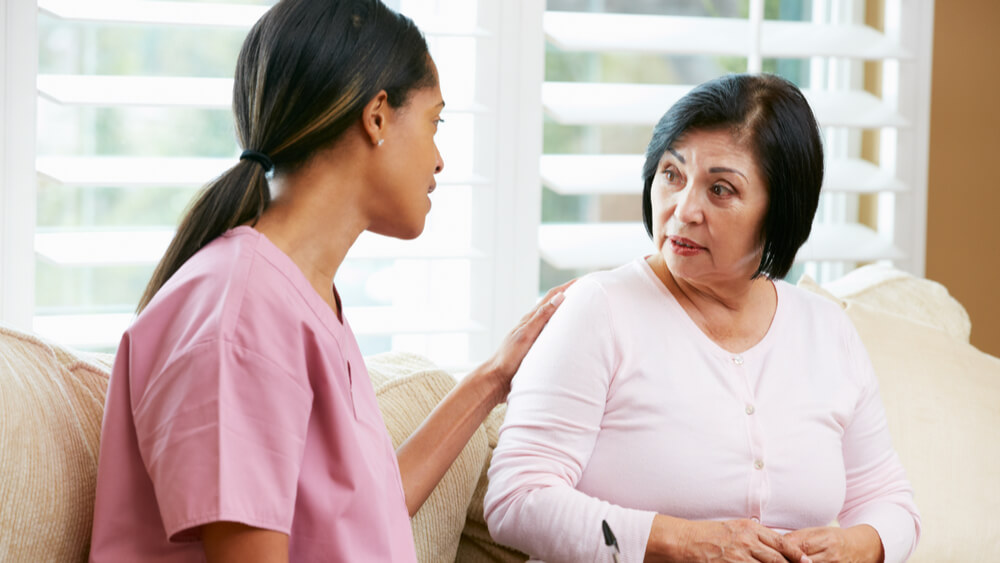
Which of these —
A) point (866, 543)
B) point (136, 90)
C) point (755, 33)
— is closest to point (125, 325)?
point (136, 90)

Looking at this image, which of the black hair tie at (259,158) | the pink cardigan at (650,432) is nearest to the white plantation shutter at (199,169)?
the pink cardigan at (650,432)

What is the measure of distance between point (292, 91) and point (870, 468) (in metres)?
1.13

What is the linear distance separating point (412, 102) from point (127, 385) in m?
0.41

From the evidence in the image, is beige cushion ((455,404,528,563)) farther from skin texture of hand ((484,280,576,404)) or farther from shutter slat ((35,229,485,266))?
shutter slat ((35,229,485,266))

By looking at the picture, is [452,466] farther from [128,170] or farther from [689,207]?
[128,170]

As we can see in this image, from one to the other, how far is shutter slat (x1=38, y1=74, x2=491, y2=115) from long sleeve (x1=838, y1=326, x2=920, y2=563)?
1199 mm

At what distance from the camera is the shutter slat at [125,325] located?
1.88 metres

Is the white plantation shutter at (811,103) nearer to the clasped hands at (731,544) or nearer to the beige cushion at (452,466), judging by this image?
the beige cushion at (452,466)

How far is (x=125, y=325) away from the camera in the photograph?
1.90 meters

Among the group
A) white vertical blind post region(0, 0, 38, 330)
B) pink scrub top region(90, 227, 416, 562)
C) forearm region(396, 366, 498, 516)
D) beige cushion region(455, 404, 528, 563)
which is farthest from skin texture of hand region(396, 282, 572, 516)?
white vertical blind post region(0, 0, 38, 330)

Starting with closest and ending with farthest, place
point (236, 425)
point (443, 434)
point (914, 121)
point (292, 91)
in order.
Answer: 1. point (236, 425)
2. point (292, 91)
3. point (443, 434)
4. point (914, 121)

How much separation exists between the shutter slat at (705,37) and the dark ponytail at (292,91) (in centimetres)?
123

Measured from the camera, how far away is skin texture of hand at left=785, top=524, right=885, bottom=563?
4.68ft

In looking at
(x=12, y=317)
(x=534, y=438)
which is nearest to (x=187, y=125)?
(x=12, y=317)
